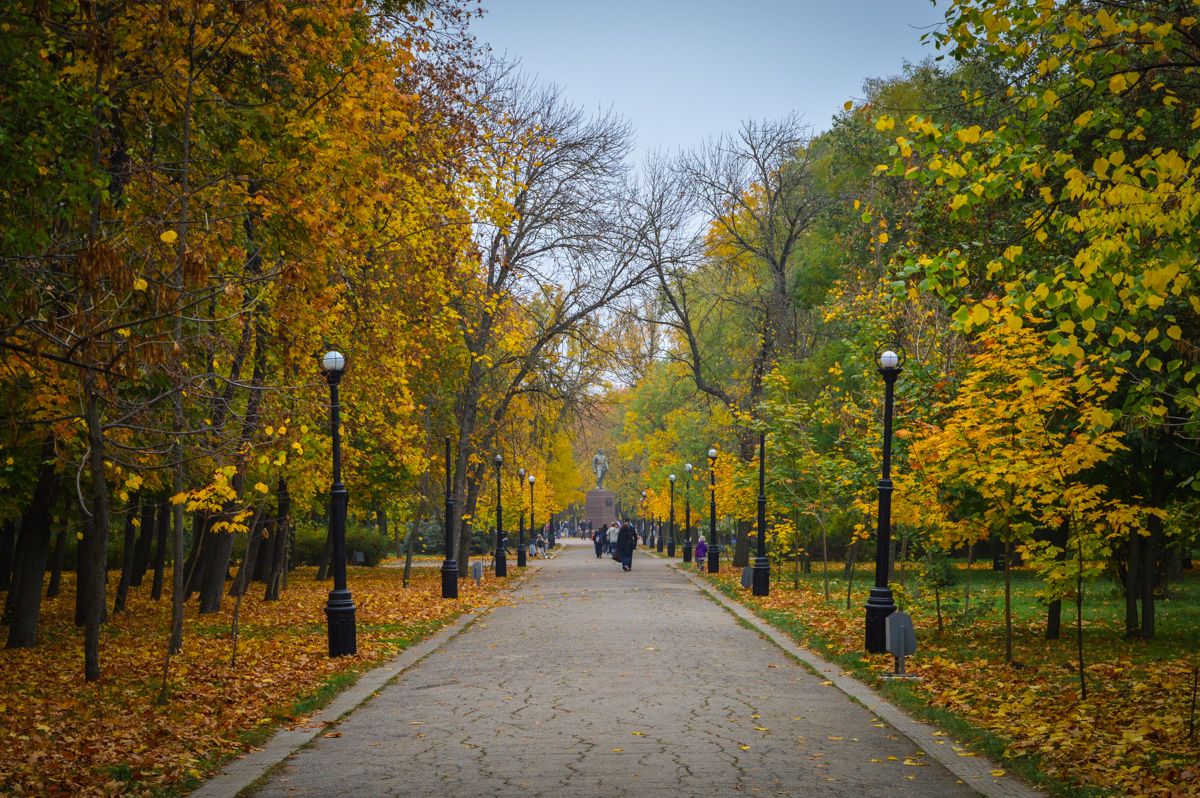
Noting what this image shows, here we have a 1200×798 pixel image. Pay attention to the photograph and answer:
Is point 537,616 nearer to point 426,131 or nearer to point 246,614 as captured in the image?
point 246,614

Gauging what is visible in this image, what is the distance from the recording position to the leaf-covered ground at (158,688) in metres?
8.02

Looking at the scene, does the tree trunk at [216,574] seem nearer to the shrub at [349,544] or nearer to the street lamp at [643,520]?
the shrub at [349,544]

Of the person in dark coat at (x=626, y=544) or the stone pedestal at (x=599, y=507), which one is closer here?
the person in dark coat at (x=626, y=544)

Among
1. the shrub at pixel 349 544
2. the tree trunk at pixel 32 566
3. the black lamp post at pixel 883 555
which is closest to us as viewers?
the black lamp post at pixel 883 555

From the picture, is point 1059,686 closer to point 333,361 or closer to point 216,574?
point 333,361

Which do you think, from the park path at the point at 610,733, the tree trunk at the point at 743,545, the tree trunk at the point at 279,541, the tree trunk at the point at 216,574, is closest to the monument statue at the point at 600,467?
the tree trunk at the point at 743,545

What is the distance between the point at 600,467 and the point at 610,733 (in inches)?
4585

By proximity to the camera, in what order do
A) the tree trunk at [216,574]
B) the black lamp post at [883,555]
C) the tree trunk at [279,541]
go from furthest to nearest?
the tree trunk at [279,541] → the tree trunk at [216,574] → the black lamp post at [883,555]

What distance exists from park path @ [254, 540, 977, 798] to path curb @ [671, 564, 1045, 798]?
114 millimetres

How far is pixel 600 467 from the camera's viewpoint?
414ft

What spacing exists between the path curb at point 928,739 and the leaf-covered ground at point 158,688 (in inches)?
209

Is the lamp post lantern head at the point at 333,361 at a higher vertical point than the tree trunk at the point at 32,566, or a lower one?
higher

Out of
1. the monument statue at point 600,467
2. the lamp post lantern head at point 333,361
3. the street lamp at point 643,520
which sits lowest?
the street lamp at point 643,520

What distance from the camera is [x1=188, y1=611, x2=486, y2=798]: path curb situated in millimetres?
7766
